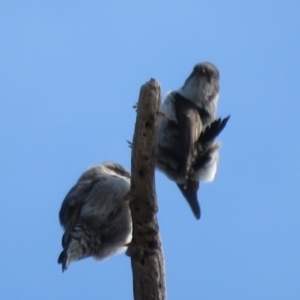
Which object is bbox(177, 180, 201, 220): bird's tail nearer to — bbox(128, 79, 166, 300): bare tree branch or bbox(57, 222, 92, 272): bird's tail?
bbox(57, 222, 92, 272): bird's tail

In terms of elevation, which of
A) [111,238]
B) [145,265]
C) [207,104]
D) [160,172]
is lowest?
[145,265]

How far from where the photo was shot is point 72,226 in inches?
269

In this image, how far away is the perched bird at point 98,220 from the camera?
6754mm

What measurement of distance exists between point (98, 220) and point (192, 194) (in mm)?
851

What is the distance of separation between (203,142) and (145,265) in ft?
4.55

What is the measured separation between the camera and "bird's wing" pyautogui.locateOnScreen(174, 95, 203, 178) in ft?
21.8

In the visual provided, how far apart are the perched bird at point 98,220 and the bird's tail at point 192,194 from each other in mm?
497

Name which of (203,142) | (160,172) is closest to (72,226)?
(160,172)

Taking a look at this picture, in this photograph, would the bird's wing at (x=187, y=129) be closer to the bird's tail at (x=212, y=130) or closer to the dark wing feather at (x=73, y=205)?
the bird's tail at (x=212, y=130)

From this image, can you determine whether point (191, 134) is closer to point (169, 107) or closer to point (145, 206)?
point (169, 107)

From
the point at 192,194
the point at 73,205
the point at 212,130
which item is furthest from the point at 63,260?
the point at 212,130

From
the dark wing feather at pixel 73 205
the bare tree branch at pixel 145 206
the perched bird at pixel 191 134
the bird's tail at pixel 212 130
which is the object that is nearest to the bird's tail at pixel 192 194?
the perched bird at pixel 191 134

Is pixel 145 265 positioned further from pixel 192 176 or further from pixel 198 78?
pixel 198 78

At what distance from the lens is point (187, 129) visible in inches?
265
